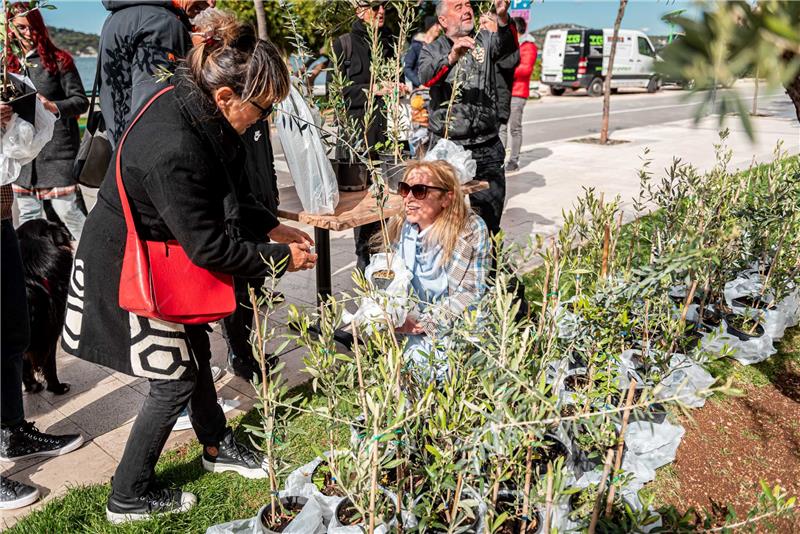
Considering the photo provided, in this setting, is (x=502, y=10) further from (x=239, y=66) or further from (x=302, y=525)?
(x=302, y=525)

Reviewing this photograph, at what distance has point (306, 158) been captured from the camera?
10.2 feet

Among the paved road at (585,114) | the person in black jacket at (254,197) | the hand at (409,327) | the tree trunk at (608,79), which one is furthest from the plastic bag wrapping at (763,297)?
the tree trunk at (608,79)

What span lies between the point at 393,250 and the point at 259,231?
0.64 m

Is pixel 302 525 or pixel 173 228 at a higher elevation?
pixel 173 228

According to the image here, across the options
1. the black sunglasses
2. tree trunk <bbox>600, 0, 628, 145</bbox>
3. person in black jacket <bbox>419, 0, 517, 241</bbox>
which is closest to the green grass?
the black sunglasses

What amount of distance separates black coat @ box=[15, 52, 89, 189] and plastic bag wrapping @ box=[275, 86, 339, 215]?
5.70 ft

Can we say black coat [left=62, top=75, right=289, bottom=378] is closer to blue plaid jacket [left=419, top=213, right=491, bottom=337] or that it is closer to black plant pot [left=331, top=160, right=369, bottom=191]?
blue plaid jacket [left=419, top=213, right=491, bottom=337]

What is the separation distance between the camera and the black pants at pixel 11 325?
255cm

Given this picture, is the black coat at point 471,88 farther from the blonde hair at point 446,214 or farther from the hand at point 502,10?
the blonde hair at point 446,214

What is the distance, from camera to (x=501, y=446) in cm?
147

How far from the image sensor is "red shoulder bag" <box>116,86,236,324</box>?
6.56ft

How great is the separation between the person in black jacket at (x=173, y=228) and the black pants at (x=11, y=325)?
0.59 meters

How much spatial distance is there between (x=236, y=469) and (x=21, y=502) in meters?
0.85

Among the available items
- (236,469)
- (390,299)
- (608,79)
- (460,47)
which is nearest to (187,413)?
(236,469)
